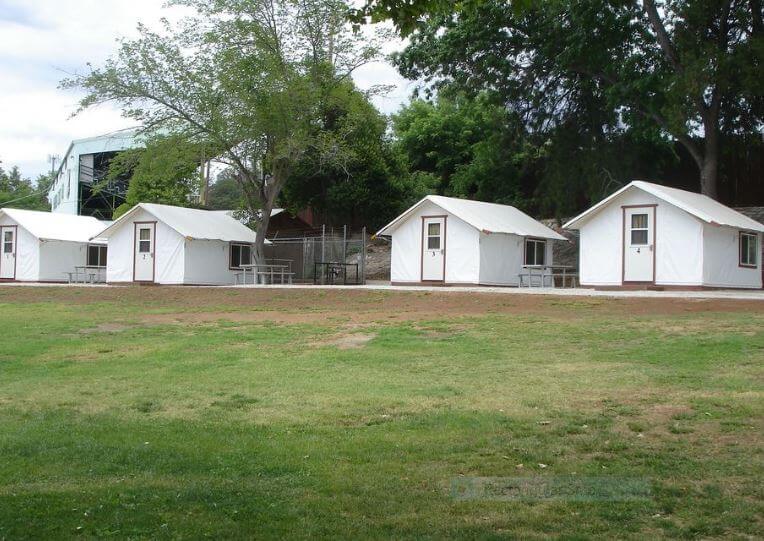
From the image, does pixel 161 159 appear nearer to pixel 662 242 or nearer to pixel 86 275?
pixel 86 275

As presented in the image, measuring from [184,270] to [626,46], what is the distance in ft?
68.4

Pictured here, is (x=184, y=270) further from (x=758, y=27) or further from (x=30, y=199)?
(x=30, y=199)

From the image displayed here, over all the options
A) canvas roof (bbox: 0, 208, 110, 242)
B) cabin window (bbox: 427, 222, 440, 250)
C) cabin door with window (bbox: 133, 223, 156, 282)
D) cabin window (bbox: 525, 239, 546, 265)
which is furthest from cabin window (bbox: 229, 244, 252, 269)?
cabin window (bbox: 525, 239, 546, 265)

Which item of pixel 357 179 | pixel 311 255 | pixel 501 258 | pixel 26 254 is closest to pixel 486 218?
pixel 501 258

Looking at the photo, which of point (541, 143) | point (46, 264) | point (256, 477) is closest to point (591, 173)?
point (541, 143)

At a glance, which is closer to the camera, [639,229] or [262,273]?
[639,229]

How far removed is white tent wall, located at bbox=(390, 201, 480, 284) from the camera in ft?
99.8

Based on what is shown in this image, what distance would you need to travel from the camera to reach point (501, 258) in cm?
3141

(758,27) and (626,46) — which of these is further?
(626,46)

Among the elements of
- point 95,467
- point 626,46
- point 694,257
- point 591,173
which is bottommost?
point 95,467

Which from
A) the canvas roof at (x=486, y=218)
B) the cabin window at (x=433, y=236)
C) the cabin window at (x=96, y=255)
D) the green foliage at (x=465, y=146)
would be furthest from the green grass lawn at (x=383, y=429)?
the cabin window at (x=96, y=255)

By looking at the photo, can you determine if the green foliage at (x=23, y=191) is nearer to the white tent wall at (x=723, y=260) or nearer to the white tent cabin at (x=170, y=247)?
the white tent cabin at (x=170, y=247)

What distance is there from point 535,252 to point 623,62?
8.61 m

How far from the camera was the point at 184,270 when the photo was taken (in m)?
35.3
